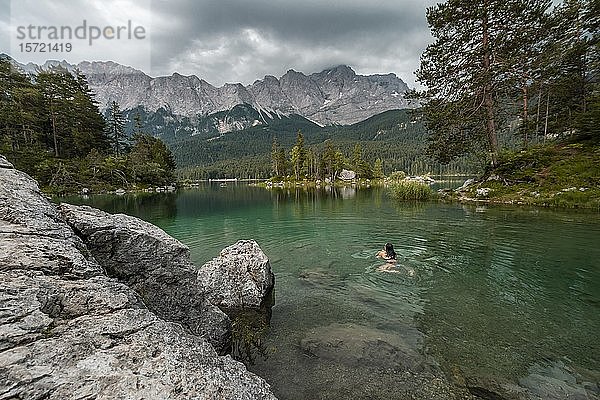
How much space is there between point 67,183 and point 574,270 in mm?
70997

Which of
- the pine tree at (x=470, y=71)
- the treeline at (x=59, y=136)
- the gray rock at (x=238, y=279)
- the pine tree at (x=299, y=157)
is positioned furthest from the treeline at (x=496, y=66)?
the pine tree at (x=299, y=157)

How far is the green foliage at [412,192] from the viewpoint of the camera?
132 feet

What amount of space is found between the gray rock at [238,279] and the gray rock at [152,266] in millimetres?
1794

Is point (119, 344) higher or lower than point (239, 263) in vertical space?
higher

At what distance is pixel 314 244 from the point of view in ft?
63.4

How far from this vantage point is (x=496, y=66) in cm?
3136

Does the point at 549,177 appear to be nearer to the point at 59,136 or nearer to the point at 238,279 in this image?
the point at 238,279

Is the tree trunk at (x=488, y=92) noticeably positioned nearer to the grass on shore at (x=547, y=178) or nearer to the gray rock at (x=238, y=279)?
the grass on shore at (x=547, y=178)

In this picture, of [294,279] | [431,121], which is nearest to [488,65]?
[431,121]

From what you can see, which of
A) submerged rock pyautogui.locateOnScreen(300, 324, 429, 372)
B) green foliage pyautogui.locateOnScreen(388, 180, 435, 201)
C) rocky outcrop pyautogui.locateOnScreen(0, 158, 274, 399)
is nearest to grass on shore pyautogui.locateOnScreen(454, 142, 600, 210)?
green foliage pyautogui.locateOnScreen(388, 180, 435, 201)

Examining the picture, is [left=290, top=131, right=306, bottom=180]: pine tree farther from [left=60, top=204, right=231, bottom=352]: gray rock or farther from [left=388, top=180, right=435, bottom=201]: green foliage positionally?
[left=60, top=204, right=231, bottom=352]: gray rock

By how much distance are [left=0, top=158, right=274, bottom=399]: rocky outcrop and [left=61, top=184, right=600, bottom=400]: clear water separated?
361 centimetres

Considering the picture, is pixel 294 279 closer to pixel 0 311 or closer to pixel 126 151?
pixel 0 311

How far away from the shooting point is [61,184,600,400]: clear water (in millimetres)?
6504
